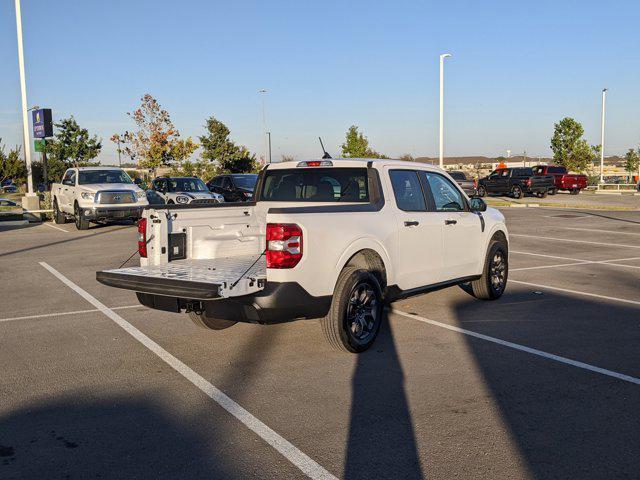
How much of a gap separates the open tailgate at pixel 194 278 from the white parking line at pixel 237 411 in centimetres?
71

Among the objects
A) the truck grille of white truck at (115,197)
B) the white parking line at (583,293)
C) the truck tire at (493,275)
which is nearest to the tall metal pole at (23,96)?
the truck grille of white truck at (115,197)

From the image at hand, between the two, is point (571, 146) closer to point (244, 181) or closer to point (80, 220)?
point (244, 181)

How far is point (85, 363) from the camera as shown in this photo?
5.96 meters

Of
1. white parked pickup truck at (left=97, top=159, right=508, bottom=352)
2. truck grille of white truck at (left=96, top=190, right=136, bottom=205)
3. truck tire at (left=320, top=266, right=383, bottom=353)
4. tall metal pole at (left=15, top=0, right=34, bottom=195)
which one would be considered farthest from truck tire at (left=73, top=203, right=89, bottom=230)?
truck tire at (left=320, top=266, right=383, bottom=353)

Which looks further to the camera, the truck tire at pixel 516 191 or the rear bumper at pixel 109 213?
the truck tire at pixel 516 191

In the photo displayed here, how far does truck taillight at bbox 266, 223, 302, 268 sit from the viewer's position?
541 cm

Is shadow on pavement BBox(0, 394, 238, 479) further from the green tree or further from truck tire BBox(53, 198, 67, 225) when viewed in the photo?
the green tree

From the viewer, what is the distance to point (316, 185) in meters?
7.09

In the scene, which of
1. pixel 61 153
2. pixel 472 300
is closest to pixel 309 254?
pixel 472 300

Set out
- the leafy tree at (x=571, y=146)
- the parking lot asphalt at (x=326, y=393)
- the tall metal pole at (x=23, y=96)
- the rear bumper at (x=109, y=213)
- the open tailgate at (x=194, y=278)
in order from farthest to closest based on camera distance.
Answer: the leafy tree at (x=571, y=146), the tall metal pole at (x=23, y=96), the rear bumper at (x=109, y=213), the open tailgate at (x=194, y=278), the parking lot asphalt at (x=326, y=393)

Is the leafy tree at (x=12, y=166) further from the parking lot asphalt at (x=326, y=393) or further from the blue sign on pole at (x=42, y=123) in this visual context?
the parking lot asphalt at (x=326, y=393)

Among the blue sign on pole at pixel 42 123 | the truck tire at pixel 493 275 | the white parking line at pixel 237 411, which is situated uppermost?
the blue sign on pole at pixel 42 123

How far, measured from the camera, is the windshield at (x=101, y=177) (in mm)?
20656

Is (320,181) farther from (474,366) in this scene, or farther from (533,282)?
(533,282)
